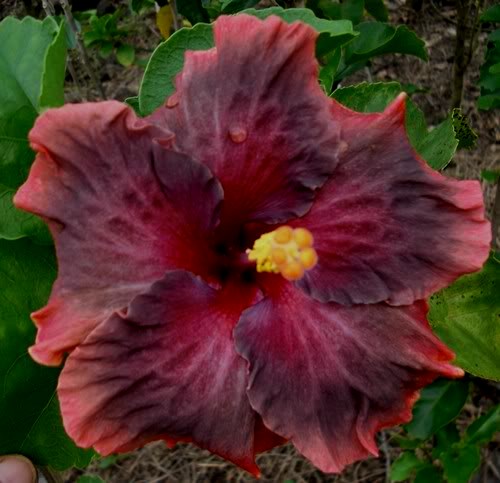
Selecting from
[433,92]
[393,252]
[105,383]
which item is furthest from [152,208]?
[433,92]

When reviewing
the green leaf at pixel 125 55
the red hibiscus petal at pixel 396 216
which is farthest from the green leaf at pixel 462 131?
the green leaf at pixel 125 55

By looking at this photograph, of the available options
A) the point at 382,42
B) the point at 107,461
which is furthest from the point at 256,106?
the point at 107,461

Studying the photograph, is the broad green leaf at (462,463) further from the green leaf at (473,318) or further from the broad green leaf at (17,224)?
the broad green leaf at (17,224)

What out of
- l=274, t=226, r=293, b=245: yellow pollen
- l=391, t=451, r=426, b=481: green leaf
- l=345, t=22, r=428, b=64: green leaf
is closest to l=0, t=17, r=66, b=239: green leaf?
l=274, t=226, r=293, b=245: yellow pollen

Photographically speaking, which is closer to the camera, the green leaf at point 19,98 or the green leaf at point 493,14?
the green leaf at point 19,98

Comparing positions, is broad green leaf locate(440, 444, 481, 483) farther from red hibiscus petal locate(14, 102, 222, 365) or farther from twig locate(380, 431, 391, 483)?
red hibiscus petal locate(14, 102, 222, 365)

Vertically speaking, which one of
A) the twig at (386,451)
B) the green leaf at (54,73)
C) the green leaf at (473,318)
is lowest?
the twig at (386,451)

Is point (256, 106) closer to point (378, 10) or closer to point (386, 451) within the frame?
point (378, 10)
